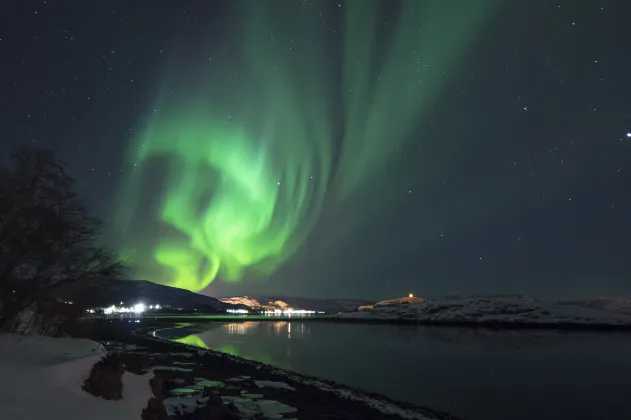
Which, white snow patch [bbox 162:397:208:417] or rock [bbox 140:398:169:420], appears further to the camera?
white snow patch [bbox 162:397:208:417]

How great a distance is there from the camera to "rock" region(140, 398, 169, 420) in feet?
36.2

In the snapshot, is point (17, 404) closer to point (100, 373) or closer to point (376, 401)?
point (100, 373)

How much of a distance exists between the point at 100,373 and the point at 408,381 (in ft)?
98.9

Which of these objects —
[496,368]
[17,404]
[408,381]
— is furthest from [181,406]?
[496,368]

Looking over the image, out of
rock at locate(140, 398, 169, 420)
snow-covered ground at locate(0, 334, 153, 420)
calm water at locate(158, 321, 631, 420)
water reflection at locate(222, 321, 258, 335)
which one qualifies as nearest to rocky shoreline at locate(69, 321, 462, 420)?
rock at locate(140, 398, 169, 420)

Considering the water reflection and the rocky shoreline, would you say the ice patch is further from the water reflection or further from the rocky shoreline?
the water reflection

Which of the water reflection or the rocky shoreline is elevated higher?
the water reflection

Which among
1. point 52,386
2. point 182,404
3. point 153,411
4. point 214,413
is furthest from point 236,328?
point 52,386

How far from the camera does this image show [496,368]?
157ft

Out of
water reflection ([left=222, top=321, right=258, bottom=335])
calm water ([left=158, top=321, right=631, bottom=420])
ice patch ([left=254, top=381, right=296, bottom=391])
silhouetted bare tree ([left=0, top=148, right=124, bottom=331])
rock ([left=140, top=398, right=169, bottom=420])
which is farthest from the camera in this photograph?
water reflection ([left=222, top=321, right=258, bottom=335])

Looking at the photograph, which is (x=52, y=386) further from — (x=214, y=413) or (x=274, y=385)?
(x=274, y=385)

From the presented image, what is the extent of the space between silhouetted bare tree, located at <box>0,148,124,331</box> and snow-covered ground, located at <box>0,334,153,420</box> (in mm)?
3719

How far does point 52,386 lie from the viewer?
31.2 ft

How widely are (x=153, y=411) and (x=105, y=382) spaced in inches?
64.3
